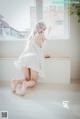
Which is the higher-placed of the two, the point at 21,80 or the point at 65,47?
the point at 65,47

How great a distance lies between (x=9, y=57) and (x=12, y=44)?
0.31 feet

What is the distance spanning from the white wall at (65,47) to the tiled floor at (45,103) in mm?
140

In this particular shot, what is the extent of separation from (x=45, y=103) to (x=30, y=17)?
62cm

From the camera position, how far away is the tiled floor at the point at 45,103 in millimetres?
1321

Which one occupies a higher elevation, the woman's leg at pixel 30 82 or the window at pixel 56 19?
the window at pixel 56 19

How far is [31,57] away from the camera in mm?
1289

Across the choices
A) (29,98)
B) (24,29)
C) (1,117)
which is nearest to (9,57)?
(24,29)

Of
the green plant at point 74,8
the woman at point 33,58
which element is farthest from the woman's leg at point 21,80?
the green plant at point 74,8

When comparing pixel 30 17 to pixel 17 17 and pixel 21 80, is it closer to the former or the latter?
pixel 17 17

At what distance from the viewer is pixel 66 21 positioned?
127cm

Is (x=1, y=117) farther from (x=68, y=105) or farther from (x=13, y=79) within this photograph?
(x=68, y=105)

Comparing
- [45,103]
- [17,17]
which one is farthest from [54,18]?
[45,103]

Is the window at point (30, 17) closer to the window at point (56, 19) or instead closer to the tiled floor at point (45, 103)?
the window at point (56, 19)

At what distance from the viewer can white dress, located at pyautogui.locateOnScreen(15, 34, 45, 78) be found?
1.29 metres
